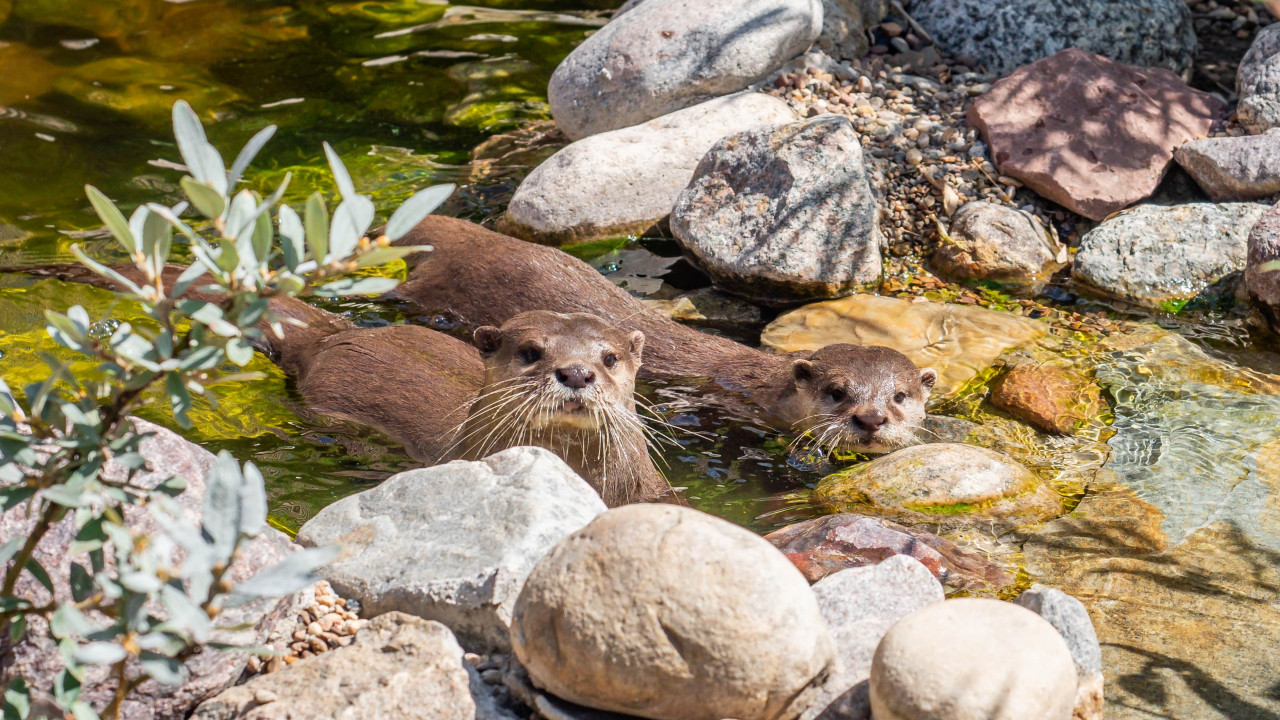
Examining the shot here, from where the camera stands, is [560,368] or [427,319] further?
[427,319]

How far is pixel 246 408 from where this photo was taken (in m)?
4.89

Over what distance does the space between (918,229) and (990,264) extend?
1.63 feet

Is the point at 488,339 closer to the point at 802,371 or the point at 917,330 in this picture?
the point at 802,371

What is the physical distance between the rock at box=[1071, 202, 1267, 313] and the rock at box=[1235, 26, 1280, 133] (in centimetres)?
64

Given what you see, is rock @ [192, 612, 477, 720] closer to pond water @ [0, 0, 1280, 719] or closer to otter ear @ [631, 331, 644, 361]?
pond water @ [0, 0, 1280, 719]

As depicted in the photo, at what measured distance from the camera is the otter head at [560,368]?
382cm

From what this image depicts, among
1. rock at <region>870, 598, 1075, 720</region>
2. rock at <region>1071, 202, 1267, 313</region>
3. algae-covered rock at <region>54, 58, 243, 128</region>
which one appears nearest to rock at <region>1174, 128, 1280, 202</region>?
rock at <region>1071, 202, 1267, 313</region>

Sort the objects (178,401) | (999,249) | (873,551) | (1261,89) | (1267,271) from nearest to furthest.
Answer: (178,401) < (873,551) < (1267,271) < (999,249) < (1261,89)

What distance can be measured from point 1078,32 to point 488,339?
5.04m

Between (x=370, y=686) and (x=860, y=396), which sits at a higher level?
(x=370, y=686)

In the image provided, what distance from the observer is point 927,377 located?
5000 millimetres

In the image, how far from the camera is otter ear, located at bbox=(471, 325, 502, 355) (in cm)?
419

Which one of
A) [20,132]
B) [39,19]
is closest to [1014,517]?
[20,132]

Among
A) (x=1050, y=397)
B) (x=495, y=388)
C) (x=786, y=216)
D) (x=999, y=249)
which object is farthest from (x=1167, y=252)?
(x=495, y=388)
